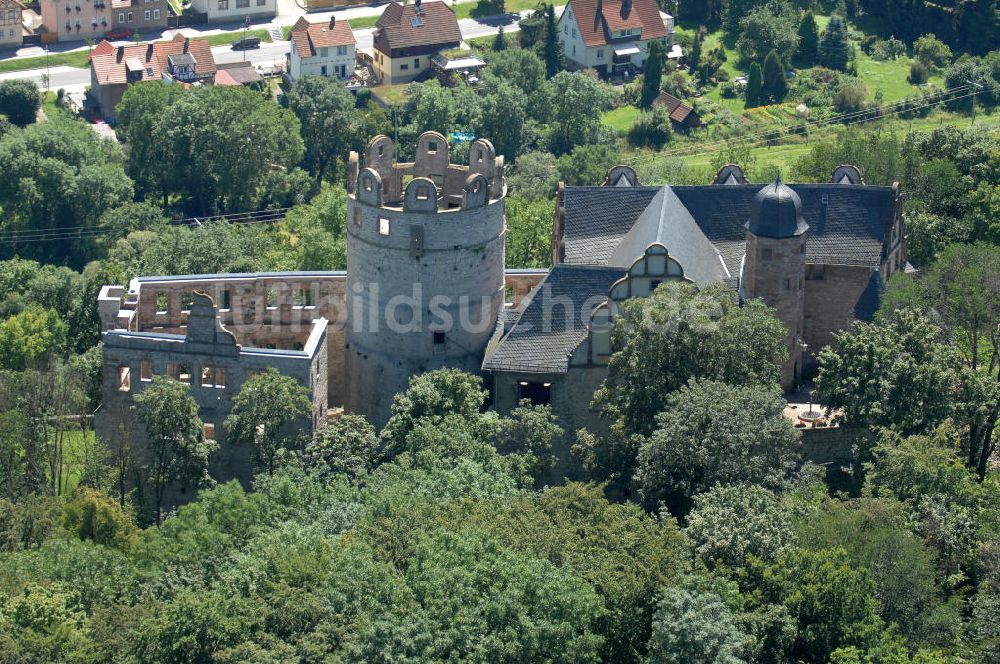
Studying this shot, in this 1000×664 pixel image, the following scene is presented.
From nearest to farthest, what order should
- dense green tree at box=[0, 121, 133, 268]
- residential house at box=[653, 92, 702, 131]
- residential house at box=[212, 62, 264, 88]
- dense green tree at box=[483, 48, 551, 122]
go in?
dense green tree at box=[0, 121, 133, 268], dense green tree at box=[483, 48, 551, 122], residential house at box=[653, 92, 702, 131], residential house at box=[212, 62, 264, 88]

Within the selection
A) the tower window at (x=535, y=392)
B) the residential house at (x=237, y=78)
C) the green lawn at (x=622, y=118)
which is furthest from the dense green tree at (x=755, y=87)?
the tower window at (x=535, y=392)

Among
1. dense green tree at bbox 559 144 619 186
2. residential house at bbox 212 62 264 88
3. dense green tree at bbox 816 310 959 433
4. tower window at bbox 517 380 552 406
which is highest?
dense green tree at bbox 816 310 959 433

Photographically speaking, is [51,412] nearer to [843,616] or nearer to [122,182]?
[843,616]

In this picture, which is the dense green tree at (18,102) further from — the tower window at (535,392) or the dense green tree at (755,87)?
the tower window at (535,392)

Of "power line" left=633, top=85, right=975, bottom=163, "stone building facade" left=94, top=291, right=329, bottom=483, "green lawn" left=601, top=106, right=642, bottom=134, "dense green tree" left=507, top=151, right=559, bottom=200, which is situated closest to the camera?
"stone building facade" left=94, top=291, right=329, bottom=483

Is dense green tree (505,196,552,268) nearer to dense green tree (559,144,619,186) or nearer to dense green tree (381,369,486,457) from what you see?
dense green tree (559,144,619,186)

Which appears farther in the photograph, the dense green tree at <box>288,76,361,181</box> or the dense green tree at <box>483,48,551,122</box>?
the dense green tree at <box>483,48,551,122</box>

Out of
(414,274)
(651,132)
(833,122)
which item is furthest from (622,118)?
(414,274)

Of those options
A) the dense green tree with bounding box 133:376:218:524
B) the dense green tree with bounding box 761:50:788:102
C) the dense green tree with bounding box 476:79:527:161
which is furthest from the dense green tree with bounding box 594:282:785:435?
the dense green tree with bounding box 761:50:788:102
